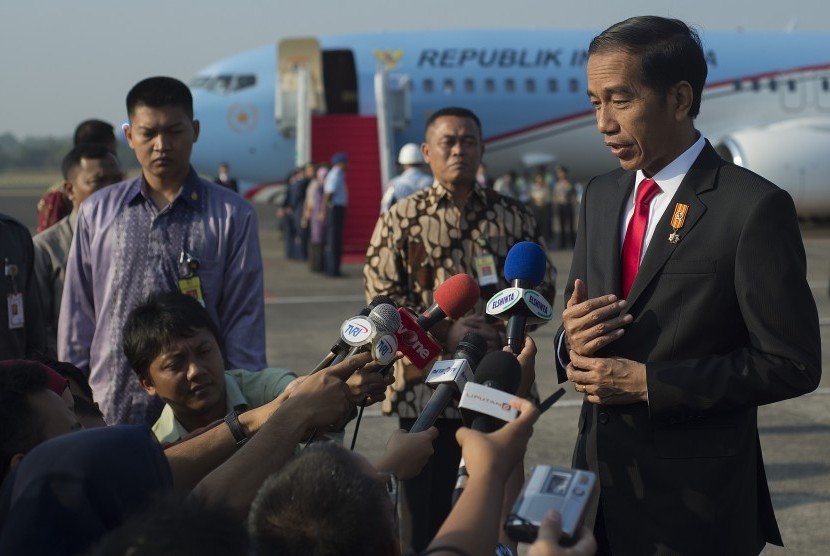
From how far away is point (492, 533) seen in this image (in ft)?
6.83

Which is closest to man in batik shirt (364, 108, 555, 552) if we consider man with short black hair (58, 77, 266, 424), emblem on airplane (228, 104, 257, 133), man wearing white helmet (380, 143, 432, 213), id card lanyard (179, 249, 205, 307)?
man with short black hair (58, 77, 266, 424)

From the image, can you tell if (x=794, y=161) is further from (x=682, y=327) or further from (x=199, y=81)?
(x=682, y=327)

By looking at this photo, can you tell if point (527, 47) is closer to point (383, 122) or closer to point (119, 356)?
point (383, 122)

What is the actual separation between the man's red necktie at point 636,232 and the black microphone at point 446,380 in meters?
0.55

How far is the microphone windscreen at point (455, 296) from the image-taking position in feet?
10.4

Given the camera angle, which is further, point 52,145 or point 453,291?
point 52,145

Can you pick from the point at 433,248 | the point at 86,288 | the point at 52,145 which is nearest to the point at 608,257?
the point at 433,248

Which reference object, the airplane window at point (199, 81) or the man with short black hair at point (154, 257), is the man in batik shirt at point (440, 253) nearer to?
the man with short black hair at point (154, 257)

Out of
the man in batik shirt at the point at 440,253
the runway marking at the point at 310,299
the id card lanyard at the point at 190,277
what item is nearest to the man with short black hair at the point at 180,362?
the id card lanyard at the point at 190,277

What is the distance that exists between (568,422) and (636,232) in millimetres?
5208

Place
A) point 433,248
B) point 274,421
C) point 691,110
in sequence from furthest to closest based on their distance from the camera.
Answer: point 433,248
point 691,110
point 274,421

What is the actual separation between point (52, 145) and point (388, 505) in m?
165

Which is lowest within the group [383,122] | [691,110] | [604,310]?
[383,122]

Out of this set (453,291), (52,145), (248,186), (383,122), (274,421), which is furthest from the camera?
(52,145)
